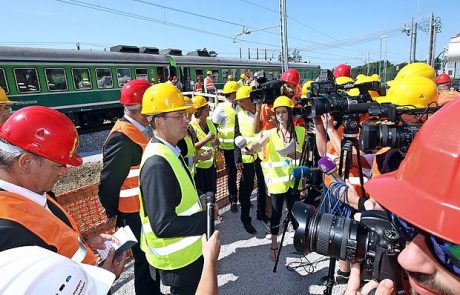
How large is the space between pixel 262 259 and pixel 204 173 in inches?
56.5

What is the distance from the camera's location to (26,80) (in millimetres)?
11117

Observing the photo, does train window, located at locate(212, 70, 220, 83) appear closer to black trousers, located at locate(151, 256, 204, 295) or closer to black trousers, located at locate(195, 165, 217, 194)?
black trousers, located at locate(195, 165, 217, 194)

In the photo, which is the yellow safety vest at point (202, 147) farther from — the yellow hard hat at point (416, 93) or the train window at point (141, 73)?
the train window at point (141, 73)

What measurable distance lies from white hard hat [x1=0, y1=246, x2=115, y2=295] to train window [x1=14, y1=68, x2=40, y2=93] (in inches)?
488

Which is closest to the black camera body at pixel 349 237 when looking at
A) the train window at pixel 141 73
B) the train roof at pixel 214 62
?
the train window at pixel 141 73

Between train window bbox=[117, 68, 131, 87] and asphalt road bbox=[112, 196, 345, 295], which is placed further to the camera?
train window bbox=[117, 68, 131, 87]

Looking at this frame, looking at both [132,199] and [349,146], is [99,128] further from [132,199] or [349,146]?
[349,146]

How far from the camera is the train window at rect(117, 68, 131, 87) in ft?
45.9

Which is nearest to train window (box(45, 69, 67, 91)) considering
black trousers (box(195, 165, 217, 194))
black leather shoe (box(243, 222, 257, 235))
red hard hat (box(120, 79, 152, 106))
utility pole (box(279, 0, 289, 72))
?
utility pole (box(279, 0, 289, 72))

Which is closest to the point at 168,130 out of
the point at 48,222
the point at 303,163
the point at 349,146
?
the point at 48,222

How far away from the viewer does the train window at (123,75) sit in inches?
551

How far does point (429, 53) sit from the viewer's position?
73.2 feet

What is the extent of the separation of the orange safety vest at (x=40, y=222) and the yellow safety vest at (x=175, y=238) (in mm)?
650

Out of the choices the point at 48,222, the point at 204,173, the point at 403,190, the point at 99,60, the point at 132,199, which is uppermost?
the point at 99,60
